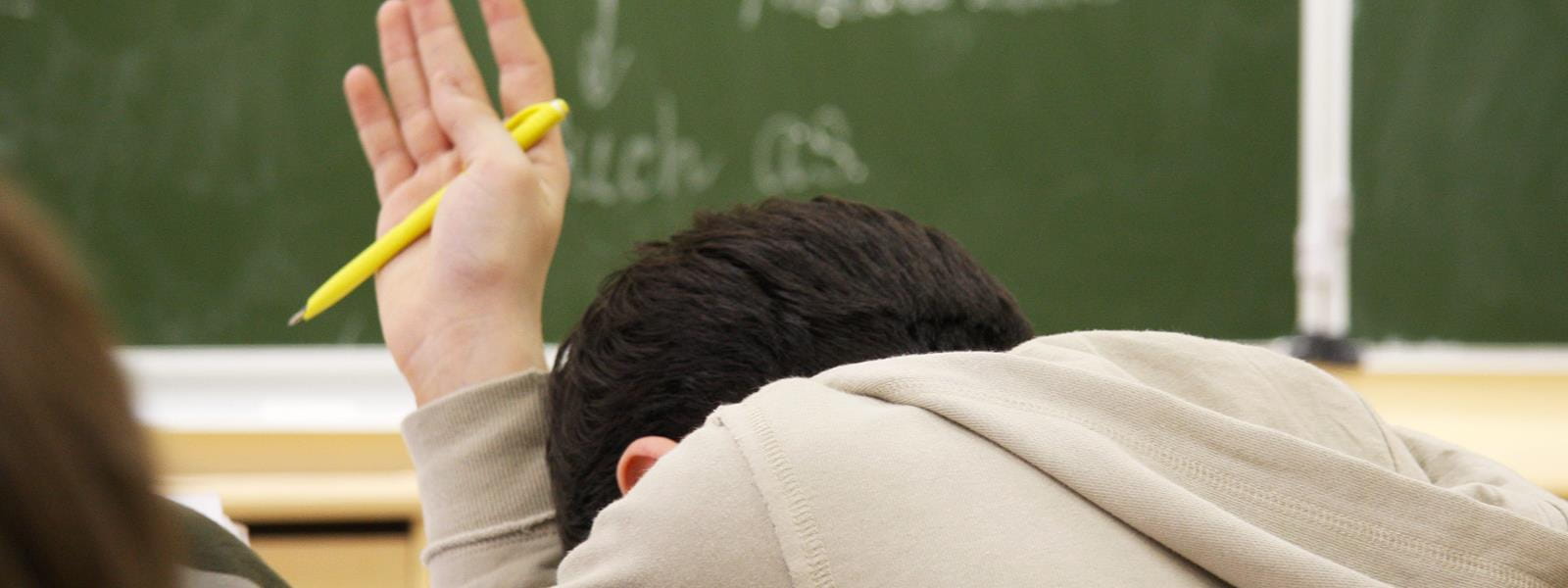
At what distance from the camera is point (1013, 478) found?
2.31ft

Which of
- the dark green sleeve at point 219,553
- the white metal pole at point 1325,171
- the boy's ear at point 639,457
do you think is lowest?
the white metal pole at point 1325,171

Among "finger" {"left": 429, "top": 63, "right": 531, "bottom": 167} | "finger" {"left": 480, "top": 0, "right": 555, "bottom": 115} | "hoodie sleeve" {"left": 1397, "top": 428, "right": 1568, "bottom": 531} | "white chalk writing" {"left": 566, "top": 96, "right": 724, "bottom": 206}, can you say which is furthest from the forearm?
"white chalk writing" {"left": 566, "top": 96, "right": 724, "bottom": 206}

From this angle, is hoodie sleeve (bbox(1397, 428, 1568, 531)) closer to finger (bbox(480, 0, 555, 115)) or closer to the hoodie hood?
the hoodie hood

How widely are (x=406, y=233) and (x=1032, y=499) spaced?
26.4 inches

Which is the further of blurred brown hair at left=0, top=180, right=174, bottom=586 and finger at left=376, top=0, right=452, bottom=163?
finger at left=376, top=0, right=452, bottom=163

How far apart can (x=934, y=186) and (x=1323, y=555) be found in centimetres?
186

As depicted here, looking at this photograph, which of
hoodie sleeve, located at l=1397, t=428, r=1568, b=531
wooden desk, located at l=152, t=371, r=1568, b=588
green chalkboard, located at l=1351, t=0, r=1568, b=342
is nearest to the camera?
hoodie sleeve, located at l=1397, t=428, r=1568, b=531

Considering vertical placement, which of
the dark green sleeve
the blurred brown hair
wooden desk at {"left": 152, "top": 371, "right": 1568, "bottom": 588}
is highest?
the blurred brown hair

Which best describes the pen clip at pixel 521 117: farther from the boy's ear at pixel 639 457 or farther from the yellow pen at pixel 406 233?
the boy's ear at pixel 639 457

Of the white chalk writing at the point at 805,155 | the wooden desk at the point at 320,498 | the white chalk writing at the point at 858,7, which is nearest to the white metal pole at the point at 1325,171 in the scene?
the white chalk writing at the point at 858,7

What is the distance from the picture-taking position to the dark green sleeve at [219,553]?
28.5 inches

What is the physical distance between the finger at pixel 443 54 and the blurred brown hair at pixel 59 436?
926 mm

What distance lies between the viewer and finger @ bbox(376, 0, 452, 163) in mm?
1282

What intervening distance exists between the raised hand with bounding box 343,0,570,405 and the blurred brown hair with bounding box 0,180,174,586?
0.75 metres
